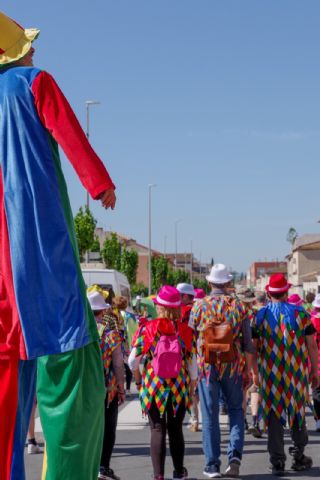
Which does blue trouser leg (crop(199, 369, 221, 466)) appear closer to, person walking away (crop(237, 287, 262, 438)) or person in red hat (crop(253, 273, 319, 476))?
person in red hat (crop(253, 273, 319, 476))

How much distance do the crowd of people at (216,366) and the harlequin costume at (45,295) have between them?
13.6ft

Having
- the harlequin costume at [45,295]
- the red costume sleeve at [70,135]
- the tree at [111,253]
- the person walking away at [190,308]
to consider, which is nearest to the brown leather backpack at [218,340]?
the person walking away at [190,308]

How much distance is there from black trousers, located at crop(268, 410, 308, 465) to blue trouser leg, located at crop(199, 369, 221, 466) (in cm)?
53

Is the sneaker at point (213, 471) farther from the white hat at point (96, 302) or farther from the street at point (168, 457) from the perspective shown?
the white hat at point (96, 302)

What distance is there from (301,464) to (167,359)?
5.74 feet

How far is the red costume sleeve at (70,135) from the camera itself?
11.3 ft

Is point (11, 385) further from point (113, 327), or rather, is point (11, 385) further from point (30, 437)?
point (30, 437)

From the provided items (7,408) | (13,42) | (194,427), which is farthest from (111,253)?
(7,408)

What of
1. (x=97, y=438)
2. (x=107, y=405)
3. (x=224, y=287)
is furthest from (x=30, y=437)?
(x=97, y=438)

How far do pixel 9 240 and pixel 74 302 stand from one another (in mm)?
352

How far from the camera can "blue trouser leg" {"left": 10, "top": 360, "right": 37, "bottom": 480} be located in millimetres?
3475

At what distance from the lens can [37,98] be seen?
3504mm

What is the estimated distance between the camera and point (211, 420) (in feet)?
25.9

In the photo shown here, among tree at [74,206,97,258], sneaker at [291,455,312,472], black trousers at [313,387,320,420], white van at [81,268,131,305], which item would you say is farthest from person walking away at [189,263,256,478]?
tree at [74,206,97,258]
